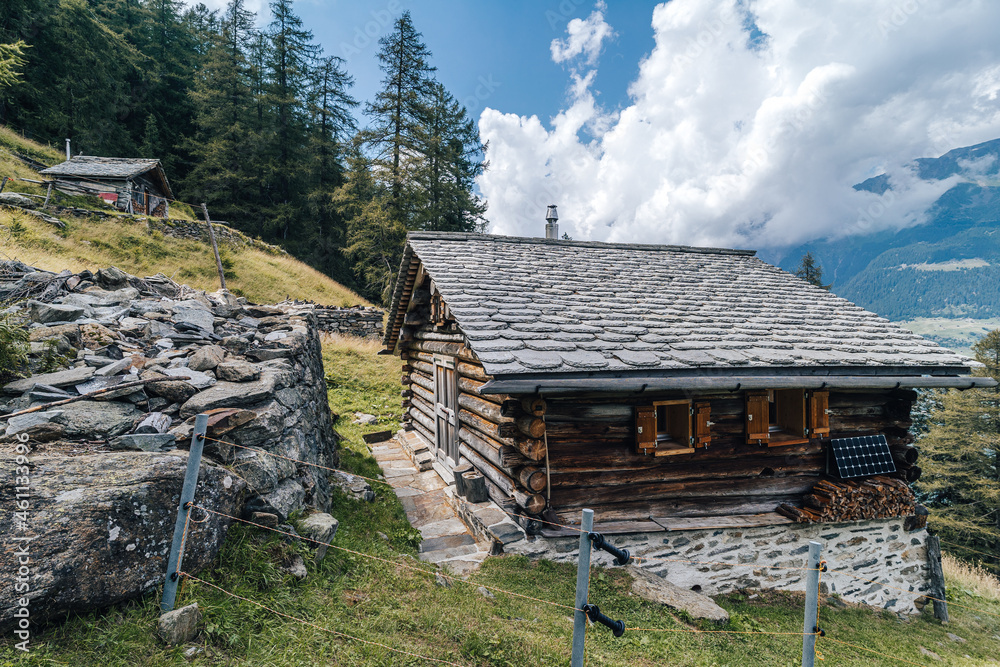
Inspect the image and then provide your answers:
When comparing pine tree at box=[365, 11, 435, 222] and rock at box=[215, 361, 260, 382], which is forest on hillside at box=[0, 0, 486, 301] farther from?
rock at box=[215, 361, 260, 382]

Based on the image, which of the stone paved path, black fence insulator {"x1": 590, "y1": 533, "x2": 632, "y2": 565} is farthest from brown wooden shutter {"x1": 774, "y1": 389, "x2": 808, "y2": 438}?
black fence insulator {"x1": 590, "y1": 533, "x2": 632, "y2": 565}

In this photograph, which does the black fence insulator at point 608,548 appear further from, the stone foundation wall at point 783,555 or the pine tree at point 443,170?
the pine tree at point 443,170

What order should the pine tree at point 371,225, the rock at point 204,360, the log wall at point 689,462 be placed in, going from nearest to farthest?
the rock at point 204,360
the log wall at point 689,462
the pine tree at point 371,225

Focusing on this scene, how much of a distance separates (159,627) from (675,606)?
466cm

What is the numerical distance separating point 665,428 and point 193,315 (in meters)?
7.22

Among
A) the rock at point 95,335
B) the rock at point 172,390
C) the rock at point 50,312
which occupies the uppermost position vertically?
the rock at point 50,312

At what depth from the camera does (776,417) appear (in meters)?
6.97

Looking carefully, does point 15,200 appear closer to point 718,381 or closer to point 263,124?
point 263,124

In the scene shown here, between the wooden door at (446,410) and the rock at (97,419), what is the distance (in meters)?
4.90

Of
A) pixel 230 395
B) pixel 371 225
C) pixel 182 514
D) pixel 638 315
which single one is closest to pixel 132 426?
pixel 230 395

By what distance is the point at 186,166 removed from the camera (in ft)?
111

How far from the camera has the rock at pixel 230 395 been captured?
394cm

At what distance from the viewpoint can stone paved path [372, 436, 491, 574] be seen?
5.52 m

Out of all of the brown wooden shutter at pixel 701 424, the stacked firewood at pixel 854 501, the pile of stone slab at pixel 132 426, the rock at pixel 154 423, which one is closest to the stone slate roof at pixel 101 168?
A: the pile of stone slab at pixel 132 426
